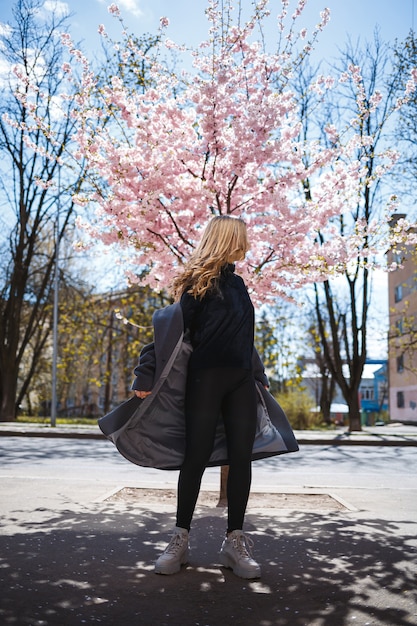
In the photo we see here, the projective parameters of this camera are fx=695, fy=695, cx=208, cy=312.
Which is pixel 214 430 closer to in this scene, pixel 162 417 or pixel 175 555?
pixel 162 417

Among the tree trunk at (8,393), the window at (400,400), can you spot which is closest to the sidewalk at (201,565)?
the tree trunk at (8,393)

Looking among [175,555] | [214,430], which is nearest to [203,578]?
[175,555]

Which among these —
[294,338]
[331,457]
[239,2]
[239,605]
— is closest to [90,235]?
[239,2]

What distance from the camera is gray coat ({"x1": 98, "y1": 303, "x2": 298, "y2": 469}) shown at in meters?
3.90

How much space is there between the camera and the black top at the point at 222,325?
3.77 m

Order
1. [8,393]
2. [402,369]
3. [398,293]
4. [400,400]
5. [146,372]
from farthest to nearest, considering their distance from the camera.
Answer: [400,400], [398,293], [402,369], [8,393], [146,372]

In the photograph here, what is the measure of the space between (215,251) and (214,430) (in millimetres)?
1013

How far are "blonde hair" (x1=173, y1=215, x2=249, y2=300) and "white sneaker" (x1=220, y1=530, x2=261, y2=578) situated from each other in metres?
1.38

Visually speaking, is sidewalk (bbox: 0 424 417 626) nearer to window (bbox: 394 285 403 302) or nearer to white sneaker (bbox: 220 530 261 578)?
white sneaker (bbox: 220 530 261 578)

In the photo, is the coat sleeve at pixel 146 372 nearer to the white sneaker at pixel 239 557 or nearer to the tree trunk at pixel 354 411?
the white sneaker at pixel 239 557

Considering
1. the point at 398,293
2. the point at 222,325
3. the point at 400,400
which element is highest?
the point at 398,293

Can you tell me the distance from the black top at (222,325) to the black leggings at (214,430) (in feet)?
0.21

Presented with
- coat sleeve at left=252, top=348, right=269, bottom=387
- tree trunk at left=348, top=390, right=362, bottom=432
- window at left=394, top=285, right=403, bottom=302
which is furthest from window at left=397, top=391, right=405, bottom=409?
coat sleeve at left=252, top=348, right=269, bottom=387

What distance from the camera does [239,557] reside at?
→ 11.8ft
